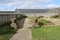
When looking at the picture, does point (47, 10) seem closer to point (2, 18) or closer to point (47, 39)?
point (2, 18)

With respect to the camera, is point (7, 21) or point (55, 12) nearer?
point (7, 21)

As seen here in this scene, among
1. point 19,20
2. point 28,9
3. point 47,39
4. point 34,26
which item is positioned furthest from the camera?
point 28,9

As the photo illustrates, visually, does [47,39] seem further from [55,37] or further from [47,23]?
[47,23]

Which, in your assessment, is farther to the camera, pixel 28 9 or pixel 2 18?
pixel 28 9

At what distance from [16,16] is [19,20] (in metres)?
2.80

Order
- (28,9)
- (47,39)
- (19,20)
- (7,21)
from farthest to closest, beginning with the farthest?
(28,9)
(7,21)
(19,20)
(47,39)

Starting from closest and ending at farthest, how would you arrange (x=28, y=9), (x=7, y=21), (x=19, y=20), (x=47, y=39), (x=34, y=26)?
(x=47, y=39) → (x=34, y=26) → (x=19, y=20) → (x=7, y=21) → (x=28, y=9)

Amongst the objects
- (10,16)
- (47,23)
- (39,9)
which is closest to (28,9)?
(39,9)

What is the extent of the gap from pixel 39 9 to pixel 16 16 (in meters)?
3.94

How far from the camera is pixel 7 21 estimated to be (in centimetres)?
2428

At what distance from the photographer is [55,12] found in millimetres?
27797

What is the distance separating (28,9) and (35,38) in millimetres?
15069

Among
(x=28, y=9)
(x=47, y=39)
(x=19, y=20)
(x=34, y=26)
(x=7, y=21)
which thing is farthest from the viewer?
(x=28, y=9)

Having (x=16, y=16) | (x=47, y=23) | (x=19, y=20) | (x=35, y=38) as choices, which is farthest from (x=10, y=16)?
(x=35, y=38)
